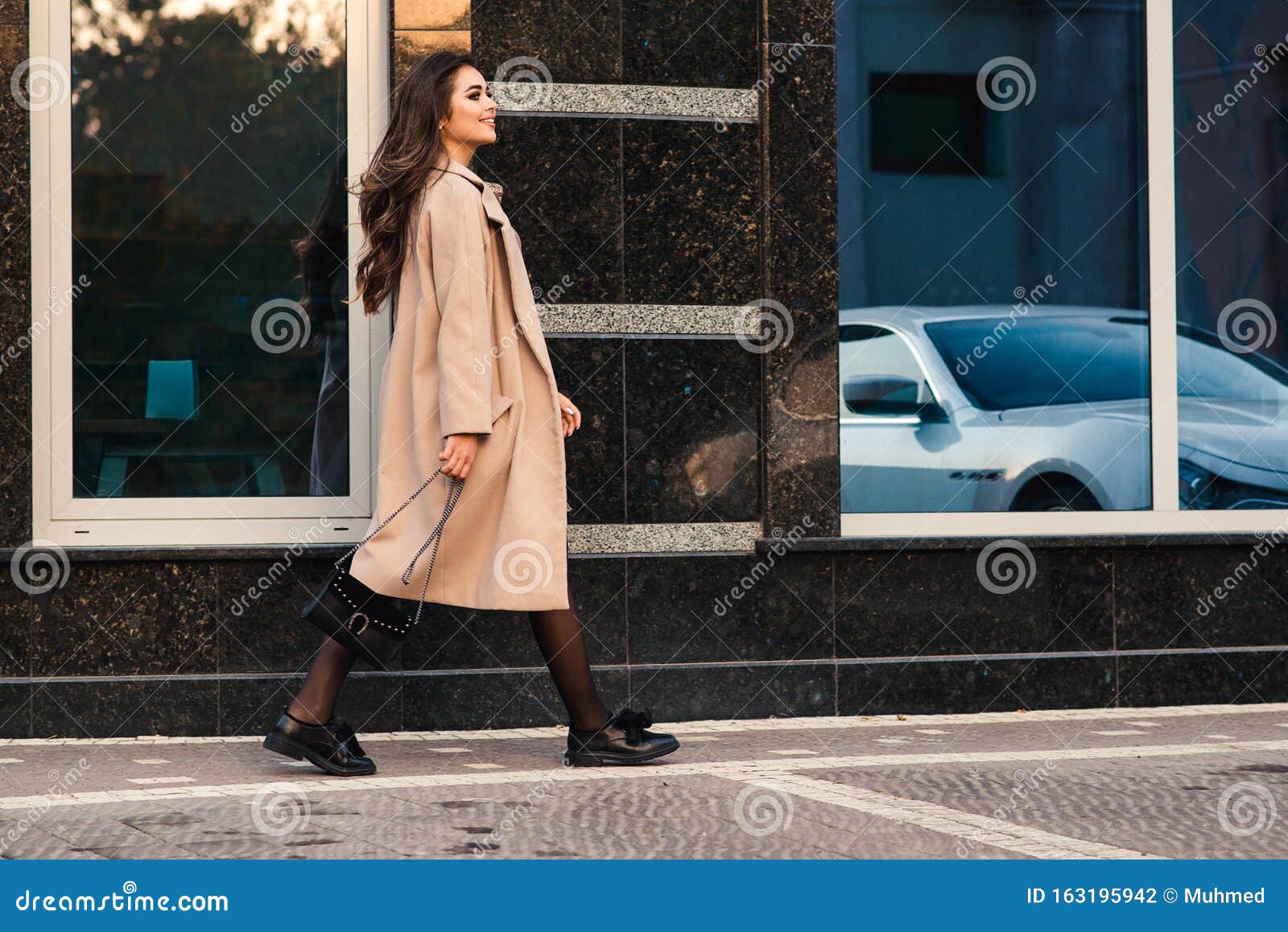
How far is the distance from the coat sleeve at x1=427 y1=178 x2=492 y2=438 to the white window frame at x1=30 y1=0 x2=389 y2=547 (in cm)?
117

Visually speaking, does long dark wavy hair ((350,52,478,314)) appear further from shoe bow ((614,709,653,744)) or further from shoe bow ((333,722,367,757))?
shoe bow ((614,709,653,744))

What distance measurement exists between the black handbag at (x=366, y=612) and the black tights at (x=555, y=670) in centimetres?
6

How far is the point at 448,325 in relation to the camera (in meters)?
5.29

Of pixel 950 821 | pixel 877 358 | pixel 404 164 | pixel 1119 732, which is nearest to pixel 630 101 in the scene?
pixel 404 164

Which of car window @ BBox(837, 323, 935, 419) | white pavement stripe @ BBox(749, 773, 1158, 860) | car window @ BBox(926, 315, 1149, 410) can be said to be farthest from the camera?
car window @ BBox(926, 315, 1149, 410)

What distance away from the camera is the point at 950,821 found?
4.57m

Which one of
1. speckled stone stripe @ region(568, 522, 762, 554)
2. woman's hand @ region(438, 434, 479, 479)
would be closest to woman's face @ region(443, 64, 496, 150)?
woman's hand @ region(438, 434, 479, 479)

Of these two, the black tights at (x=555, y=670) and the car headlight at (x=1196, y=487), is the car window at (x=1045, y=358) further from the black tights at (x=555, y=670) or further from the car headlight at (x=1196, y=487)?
the black tights at (x=555, y=670)

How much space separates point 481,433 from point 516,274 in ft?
1.85

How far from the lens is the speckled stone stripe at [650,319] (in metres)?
6.50

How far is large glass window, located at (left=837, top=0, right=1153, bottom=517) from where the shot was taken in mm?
7160

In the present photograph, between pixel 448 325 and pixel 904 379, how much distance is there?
259 cm

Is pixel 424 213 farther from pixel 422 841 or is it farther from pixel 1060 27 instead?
pixel 1060 27

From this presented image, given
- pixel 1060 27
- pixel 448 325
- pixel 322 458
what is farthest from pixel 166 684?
pixel 1060 27
